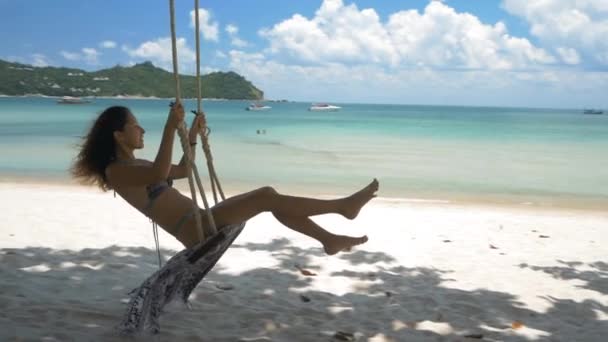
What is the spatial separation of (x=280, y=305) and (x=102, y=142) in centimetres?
121

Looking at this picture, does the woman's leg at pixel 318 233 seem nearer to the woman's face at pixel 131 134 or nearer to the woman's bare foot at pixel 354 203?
the woman's bare foot at pixel 354 203

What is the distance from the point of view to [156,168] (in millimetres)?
2330

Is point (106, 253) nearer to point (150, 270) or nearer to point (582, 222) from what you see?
point (150, 270)

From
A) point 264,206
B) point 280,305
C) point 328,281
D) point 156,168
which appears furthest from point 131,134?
point 328,281

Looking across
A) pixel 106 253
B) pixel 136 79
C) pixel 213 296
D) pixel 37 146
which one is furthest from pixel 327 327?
pixel 136 79

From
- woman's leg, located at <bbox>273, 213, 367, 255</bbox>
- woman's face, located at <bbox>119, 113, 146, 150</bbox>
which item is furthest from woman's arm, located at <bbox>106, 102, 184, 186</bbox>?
woman's leg, located at <bbox>273, 213, 367, 255</bbox>

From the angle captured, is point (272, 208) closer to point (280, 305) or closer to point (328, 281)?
point (280, 305)

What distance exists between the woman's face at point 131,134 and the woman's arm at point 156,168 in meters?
0.11

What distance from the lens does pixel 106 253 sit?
4035mm

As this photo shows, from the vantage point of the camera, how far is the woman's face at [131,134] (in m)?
2.46

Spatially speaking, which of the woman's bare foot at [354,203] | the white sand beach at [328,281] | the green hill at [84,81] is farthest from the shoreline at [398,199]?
the green hill at [84,81]

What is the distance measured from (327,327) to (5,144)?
15.6 metres

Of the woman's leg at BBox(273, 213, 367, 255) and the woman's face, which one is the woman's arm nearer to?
the woman's face

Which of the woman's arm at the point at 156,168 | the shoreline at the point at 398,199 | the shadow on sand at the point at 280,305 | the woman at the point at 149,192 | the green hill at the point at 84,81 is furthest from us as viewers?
the green hill at the point at 84,81
